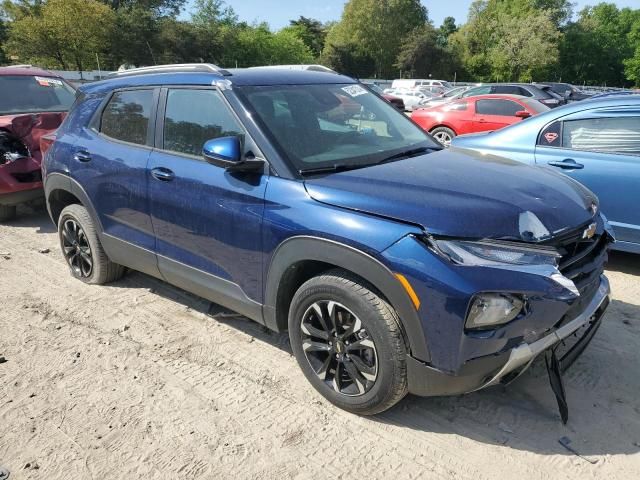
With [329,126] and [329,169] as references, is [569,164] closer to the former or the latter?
[329,126]

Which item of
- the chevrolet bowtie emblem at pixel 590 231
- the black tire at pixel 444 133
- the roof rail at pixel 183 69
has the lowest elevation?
the black tire at pixel 444 133

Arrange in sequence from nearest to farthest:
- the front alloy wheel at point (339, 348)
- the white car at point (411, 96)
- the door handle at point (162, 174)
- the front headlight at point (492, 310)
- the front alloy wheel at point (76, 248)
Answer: the front headlight at point (492, 310) → the front alloy wheel at point (339, 348) → the door handle at point (162, 174) → the front alloy wheel at point (76, 248) → the white car at point (411, 96)

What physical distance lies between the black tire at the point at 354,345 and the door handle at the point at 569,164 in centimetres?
309

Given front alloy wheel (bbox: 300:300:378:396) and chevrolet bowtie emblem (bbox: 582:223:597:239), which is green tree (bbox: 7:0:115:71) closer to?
front alloy wheel (bbox: 300:300:378:396)

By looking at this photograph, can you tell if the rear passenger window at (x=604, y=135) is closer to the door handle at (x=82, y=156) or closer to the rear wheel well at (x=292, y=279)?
the rear wheel well at (x=292, y=279)

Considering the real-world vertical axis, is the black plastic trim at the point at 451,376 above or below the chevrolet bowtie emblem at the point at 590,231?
below

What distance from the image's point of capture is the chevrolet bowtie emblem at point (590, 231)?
2718mm

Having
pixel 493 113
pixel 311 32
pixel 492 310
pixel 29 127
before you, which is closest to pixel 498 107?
pixel 493 113

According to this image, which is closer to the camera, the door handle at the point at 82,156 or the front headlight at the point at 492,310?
the front headlight at the point at 492,310

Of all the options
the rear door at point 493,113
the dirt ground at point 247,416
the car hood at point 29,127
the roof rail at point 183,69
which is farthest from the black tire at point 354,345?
the rear door at point 493,113

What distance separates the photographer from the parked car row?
92.4 inches

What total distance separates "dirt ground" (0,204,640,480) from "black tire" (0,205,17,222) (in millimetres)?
3530

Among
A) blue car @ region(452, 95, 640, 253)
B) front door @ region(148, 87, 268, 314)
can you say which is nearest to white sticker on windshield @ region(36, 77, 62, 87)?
front door @ region(148, 87, 268, 314)

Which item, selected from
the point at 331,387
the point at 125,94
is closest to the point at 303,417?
the point at 331,387
